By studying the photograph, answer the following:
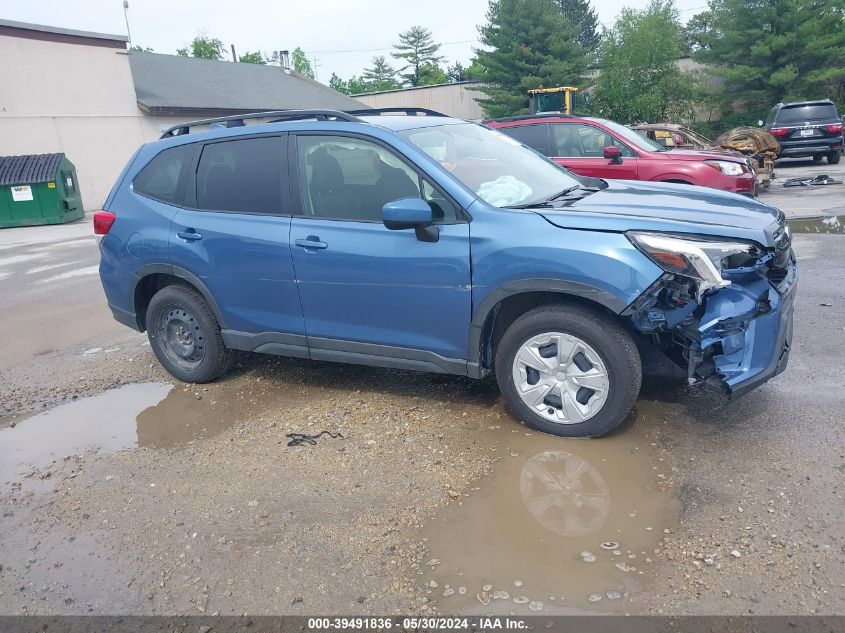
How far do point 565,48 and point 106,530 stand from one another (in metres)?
40.8

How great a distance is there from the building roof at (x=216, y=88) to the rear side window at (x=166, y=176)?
22.4 metres

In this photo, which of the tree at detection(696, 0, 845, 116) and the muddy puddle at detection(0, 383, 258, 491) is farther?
the tree at detection(696, 0, 845, 116)

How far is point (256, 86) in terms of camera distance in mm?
34062

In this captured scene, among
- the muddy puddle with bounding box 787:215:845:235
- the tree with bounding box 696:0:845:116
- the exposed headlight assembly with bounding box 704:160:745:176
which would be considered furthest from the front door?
the tree with bounding box 696:0:845:116

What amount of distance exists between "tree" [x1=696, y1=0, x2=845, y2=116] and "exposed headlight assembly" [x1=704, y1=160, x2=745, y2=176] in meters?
23.0

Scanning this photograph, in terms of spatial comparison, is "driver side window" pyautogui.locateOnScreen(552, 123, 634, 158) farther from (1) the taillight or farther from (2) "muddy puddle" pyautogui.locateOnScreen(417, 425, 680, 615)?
(2) "muddy puddle" pyautogui.locateOnScreen(417, 425, 680, 615)

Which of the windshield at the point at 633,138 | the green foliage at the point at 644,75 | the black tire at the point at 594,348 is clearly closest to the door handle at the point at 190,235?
the black tire at the point at 594,348

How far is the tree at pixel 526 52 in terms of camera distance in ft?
129

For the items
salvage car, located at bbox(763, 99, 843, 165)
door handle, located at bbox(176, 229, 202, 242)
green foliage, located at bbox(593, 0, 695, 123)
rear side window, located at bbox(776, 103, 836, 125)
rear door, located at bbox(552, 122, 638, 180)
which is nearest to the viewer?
door handle, located at bbox(176, 229, 202, 242)

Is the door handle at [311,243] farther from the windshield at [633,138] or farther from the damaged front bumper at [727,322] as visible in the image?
the windshield at [633,138]

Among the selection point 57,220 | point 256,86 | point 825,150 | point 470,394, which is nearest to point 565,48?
point 256,86

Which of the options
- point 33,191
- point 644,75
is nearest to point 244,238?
point 33,191

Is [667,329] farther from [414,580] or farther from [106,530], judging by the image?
[106,530]

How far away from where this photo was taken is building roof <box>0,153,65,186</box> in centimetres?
1830
